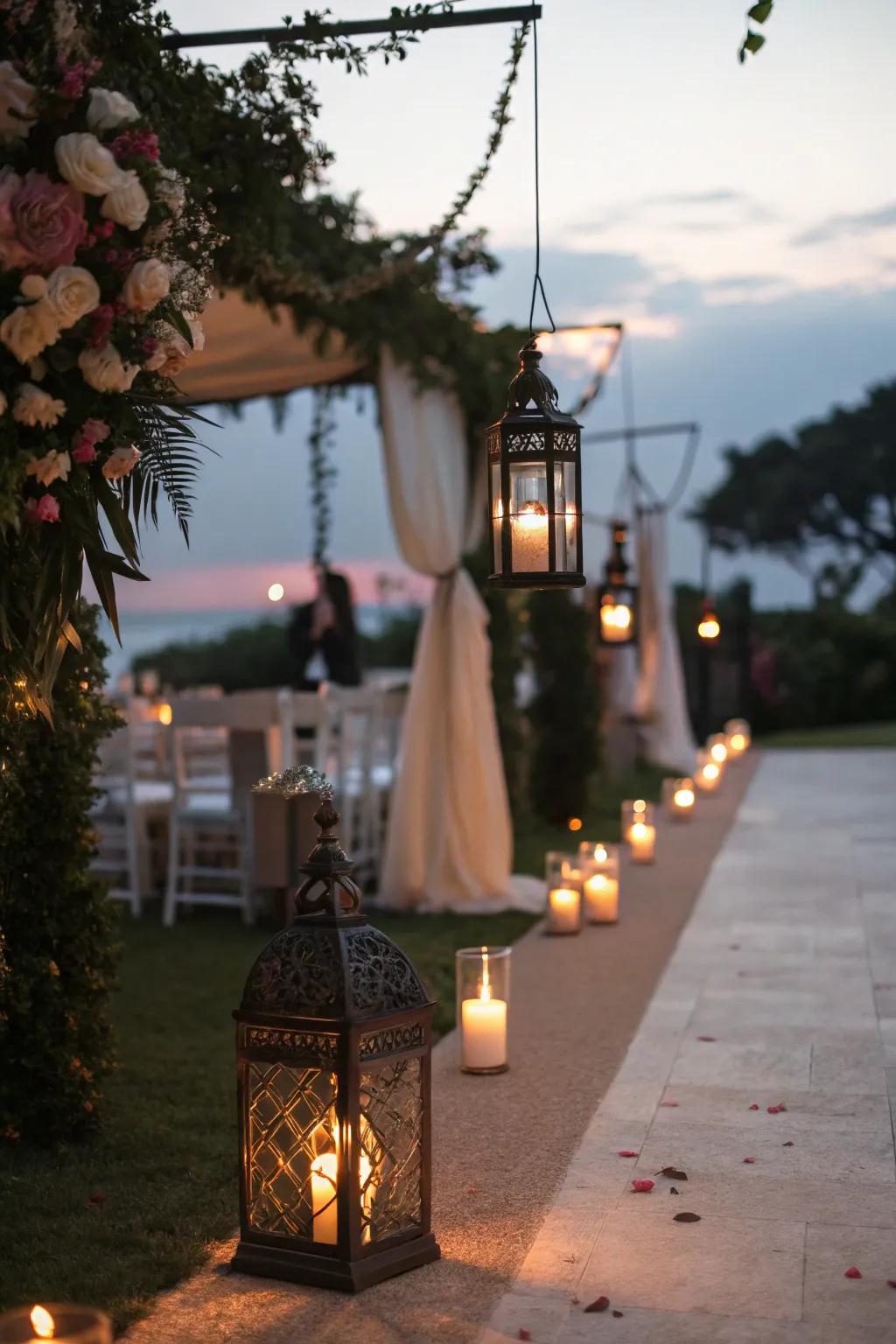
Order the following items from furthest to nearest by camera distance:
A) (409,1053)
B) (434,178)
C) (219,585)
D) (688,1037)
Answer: (219,585)
(434,178)
(688,1037)
(409,1053)

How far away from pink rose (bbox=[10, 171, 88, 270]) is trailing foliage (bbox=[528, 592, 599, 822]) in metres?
8.24

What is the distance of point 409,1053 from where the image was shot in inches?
114

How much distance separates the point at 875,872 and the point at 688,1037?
4073 millimetres

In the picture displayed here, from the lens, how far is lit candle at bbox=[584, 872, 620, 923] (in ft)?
22.1

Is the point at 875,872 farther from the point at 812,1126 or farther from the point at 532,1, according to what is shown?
the point at 532,1

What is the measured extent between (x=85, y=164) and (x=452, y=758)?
5111 millimetres

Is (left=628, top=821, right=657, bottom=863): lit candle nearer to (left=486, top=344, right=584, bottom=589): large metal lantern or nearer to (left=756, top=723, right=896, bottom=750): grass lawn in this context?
(left=486, top=344, right=584, bottom=589): large metal lantern

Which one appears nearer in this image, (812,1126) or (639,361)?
(812,1126)

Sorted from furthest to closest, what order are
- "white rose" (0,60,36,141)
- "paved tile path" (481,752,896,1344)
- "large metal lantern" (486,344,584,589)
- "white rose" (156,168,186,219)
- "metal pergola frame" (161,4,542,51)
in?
"metal pergola frame" (161,4,542,51) < "large metal lantern" (486,344,584,589) < "paved tile path" (481,752,896,1344) < "white rose" (156,168,186,219) < "white rose" (0,60,36,141)

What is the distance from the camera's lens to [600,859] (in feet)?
21.8

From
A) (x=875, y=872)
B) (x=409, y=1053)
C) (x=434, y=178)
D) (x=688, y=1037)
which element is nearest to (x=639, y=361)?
(x=875, y=872)

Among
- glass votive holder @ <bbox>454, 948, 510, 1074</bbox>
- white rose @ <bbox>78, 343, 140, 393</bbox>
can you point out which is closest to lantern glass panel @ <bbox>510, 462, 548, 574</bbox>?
white rose @ <bbox>78, 343, 140, 393</bbox>

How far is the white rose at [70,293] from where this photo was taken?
2.28 m

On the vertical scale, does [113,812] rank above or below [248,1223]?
above
